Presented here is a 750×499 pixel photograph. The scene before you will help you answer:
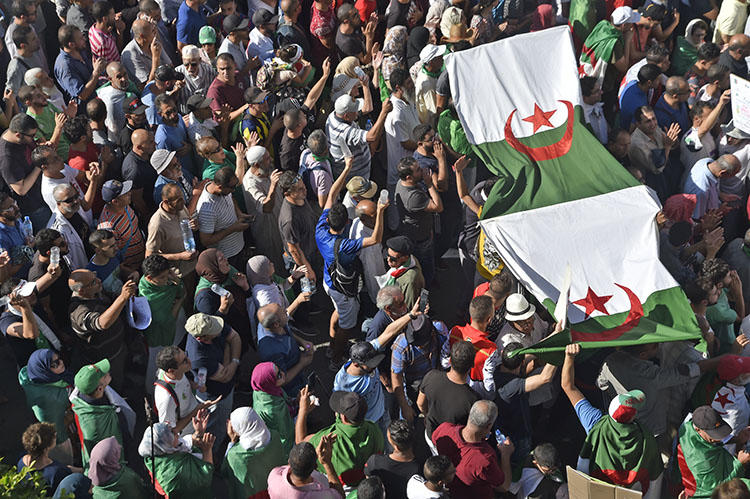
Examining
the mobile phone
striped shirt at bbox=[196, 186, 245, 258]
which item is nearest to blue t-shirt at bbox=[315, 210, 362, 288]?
the mobile phone

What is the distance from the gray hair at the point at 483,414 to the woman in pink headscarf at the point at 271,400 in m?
1.42

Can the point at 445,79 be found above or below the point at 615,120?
above

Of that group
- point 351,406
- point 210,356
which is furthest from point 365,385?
point 210,356

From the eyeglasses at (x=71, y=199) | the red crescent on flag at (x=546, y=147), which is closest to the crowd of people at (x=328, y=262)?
the eyeglasses at (x=71, y=199)

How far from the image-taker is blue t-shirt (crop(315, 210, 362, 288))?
7691 millimetres

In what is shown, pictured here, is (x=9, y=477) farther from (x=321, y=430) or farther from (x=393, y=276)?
(x=393, y=276)

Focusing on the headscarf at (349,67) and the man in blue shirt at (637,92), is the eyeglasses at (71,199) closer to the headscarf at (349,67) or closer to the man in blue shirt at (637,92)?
the headscarf at (349,67)

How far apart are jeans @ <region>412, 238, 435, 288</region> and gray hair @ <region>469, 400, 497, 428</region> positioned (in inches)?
108

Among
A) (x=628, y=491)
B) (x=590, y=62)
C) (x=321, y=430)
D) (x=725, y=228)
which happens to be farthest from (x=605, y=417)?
(x=590, y=62)

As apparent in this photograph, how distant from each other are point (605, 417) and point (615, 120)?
4919 millimetres

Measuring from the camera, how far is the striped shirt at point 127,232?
7.77 meters

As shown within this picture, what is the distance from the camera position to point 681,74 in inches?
425

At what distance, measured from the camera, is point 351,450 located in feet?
19.8

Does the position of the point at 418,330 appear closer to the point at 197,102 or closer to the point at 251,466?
the point at 251,466
